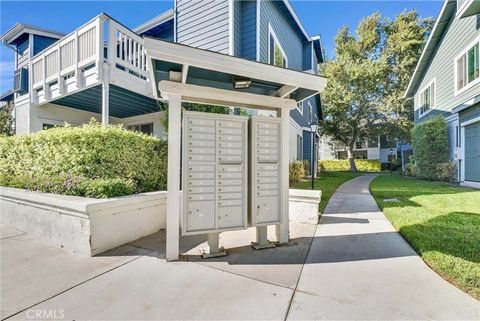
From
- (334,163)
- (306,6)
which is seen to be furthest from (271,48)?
(334,163)

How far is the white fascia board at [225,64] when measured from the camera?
2800 mm

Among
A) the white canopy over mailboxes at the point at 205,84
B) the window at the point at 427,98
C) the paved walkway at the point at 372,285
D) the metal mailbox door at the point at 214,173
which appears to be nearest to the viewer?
the paved walkway at the point at 372,285

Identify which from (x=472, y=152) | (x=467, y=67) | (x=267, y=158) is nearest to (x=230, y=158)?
(x=267, y=158)

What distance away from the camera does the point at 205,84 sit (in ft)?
12.5

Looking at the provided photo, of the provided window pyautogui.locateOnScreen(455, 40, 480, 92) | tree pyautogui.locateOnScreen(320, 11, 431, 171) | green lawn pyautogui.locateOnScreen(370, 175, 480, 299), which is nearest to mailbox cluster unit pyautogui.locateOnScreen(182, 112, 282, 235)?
green lawn pyautogui.locateOnScreen(370, 175, 480, 299)

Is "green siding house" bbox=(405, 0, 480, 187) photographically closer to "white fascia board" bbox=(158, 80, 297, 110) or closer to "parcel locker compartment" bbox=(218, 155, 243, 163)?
"white fascia board" bbox=(158, 80, 297, 110)

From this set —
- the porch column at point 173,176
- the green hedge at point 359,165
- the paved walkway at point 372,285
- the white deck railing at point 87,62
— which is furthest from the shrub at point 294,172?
the green hedge at point 359,165

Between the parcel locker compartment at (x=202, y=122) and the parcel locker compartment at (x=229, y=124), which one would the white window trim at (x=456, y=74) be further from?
the parcel locker compartment at (x=202, y=122)

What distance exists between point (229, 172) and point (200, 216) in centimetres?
75

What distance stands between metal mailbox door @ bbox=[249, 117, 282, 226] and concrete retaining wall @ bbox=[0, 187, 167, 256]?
1.94 metres

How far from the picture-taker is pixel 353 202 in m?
7.29

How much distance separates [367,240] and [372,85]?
23.1 metres

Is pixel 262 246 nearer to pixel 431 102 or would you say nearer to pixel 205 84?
Result: pixel 205 84

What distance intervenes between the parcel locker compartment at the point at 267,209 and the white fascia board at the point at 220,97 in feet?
4.87
